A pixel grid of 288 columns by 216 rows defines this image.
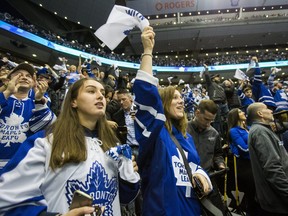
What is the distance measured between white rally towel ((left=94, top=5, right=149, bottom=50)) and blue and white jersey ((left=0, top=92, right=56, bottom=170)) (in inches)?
39.1

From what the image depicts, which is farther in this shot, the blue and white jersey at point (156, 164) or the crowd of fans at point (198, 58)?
the crowd of fans at point (198, 58)

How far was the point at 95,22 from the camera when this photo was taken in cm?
2545

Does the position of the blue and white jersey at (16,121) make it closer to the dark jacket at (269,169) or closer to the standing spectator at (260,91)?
the dark jacket at (269,169)

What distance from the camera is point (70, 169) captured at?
4.14ft

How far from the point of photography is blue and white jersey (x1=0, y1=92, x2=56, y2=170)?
239 centimetres

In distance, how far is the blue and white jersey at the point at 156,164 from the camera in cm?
151

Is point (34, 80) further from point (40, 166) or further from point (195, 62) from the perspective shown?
point (195, 62)

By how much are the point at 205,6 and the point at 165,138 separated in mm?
27229

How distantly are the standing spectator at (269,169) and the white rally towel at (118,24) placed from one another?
1.56 m

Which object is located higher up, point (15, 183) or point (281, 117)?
point (281, 117)

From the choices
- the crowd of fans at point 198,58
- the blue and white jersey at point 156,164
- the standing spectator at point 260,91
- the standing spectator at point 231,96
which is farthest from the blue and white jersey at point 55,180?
the crowd of fans at point 198,58

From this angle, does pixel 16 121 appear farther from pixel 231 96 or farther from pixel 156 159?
pixel 231 96

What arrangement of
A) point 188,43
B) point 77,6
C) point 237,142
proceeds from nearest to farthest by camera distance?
point 237,142, point 77,6, point 188,43

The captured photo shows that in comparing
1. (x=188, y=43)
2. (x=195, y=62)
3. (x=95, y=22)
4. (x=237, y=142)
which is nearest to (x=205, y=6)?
(x=188, y=43)
